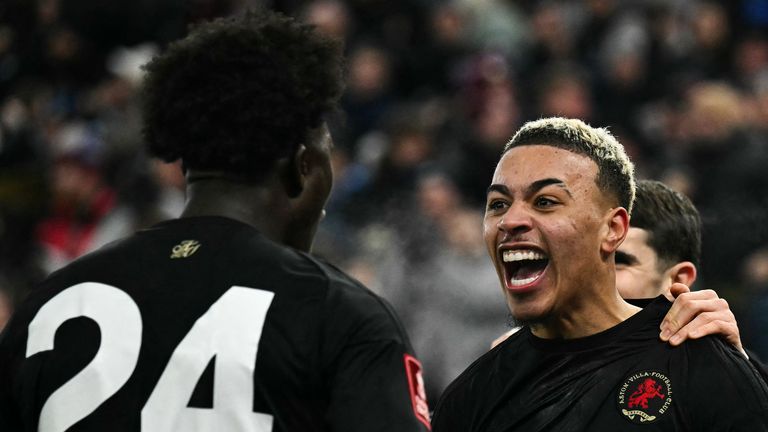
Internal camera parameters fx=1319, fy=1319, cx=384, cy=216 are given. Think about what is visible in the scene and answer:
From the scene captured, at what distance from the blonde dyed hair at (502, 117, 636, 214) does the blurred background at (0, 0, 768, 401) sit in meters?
3.58

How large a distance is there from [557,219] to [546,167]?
5.7 inches

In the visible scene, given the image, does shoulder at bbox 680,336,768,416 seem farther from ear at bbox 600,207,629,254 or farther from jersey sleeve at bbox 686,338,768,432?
ear at bbox 600,207,629,254

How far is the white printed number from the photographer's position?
290cm

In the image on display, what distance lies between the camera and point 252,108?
316 centimetres

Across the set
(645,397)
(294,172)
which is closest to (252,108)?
(294,172)

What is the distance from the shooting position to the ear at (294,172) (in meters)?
3.19

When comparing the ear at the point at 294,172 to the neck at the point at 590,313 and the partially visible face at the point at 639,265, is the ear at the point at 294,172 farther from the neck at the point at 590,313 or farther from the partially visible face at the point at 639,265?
the partially visible face at the point at 639,265

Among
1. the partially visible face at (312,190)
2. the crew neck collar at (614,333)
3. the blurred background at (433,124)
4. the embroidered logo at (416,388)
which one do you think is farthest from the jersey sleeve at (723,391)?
the blurred background at (433,124)

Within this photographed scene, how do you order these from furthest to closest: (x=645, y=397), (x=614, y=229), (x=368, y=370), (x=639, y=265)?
(x=639, y=265)
(x=614, y=229)
(x=645, y=397)
(x=368, y=370)

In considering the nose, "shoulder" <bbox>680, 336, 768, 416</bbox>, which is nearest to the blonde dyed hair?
the nose

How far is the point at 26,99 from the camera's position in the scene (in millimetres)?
11289

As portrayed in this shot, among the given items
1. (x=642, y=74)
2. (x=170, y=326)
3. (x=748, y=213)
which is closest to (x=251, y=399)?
(x=170, y=326)

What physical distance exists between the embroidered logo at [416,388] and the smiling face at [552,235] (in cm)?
56

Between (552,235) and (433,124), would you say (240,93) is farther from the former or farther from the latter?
(433,124)
